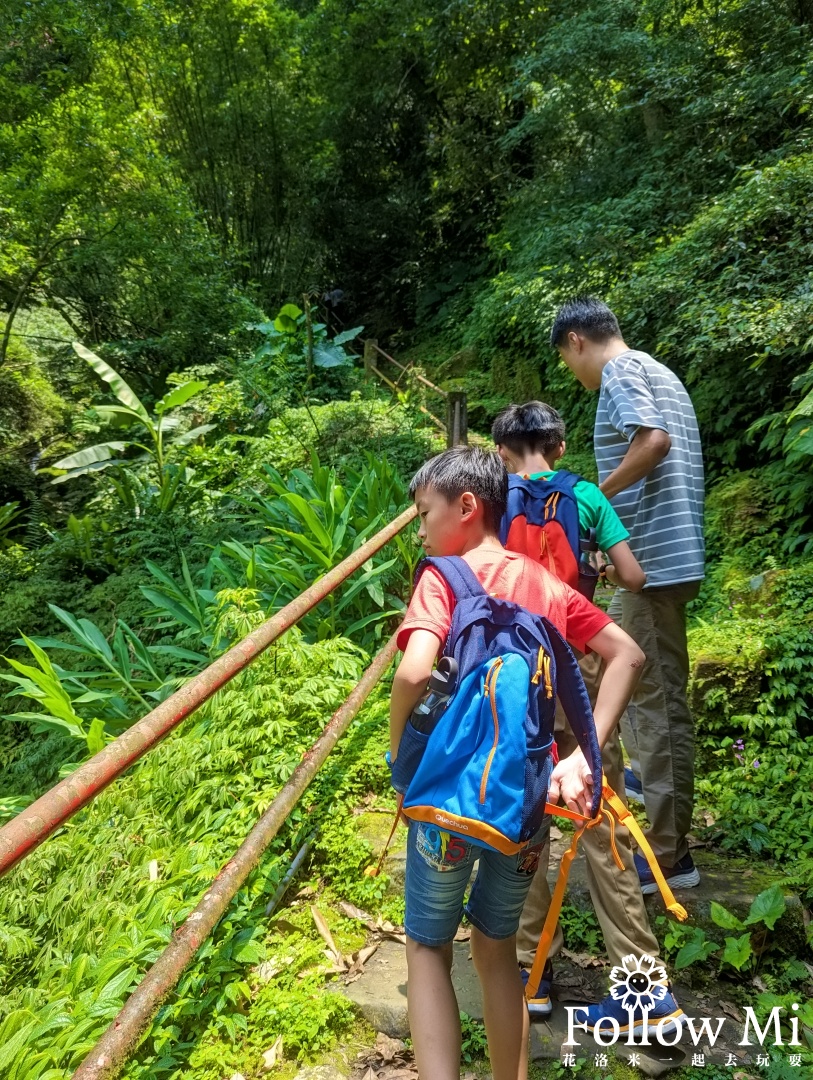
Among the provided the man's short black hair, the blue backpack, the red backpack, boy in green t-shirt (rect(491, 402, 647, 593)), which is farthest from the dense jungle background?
the man's short black hair

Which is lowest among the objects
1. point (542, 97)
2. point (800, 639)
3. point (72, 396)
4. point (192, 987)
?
point (192, 987)

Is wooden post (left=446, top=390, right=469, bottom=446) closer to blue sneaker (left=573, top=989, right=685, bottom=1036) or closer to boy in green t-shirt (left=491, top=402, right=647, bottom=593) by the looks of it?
boy in green t-shirt (left=491, top=402, right=647, bottom=593)

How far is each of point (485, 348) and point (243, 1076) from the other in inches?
430

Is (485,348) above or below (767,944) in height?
above

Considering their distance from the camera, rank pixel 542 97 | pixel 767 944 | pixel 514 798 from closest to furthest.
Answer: pixel 514 798
pixel 767 944
pixel 542 97

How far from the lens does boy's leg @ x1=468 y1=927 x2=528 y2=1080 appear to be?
1.34m

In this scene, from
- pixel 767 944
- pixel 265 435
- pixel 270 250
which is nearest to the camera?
pixel 767 944

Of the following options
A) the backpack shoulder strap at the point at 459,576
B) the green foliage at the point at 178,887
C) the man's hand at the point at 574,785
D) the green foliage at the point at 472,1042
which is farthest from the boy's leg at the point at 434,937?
the green foliage at the point at 178,887

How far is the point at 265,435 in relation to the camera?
30.1 ft

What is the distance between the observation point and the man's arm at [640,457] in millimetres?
2074

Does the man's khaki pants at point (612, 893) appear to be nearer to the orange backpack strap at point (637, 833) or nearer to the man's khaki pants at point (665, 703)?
the orange backpack strap at point (637, 833)

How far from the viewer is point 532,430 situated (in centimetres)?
194

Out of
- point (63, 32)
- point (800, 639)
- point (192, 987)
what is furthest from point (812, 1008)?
point (63, 32)

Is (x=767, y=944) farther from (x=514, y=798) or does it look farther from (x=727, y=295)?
(x=727, y=295)
